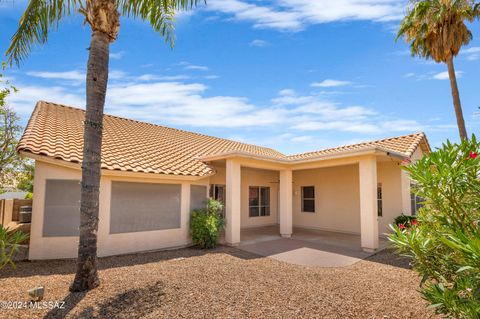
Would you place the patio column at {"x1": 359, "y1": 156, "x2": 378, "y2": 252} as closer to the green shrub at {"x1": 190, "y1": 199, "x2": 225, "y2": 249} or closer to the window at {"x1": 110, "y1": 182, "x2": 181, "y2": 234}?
the green shrub at {"x1": 190, "y1": 199, "x2": 225, "y2": 249}

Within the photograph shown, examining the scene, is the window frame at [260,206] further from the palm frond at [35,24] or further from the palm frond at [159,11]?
the palm frond at [35,24]

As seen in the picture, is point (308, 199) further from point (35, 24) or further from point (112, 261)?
point (35, 24)

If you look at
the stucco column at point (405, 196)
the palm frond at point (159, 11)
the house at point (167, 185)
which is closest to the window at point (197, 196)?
the house at point (167, 185)

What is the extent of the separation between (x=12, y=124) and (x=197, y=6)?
1849 centimetres

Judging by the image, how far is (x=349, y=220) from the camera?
1462cm

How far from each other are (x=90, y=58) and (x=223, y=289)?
6462 millimetres

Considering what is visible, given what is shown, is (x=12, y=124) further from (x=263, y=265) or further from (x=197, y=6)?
(x=263, y=265)

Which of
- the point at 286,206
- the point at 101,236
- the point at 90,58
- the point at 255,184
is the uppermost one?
the point at 90,58

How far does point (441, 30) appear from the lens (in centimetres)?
1415

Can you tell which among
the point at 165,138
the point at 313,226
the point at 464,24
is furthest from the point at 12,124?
the point at 464,24

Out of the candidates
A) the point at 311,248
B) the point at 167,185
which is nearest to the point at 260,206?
the point at 311,248

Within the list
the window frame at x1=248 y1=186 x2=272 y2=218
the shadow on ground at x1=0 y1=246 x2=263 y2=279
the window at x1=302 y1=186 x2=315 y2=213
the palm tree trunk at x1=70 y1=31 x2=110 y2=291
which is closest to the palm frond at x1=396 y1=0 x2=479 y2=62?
the window at x1=302 y1=186 x2=315 y2=213

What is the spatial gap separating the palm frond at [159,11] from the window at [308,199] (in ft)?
38.8

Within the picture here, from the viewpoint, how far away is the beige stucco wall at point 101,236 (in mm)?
8500
